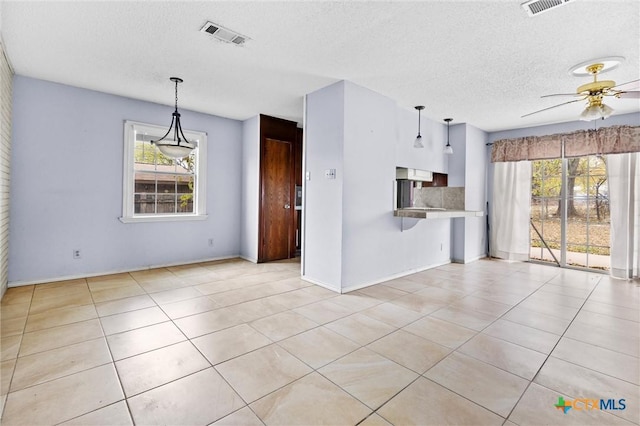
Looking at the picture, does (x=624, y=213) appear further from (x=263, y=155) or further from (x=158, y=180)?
(x=158, y=180)

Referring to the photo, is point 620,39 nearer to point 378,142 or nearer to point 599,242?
point 378,142

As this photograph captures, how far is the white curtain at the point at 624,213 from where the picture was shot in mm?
4578

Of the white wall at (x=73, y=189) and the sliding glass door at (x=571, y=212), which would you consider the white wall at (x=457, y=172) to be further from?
the white wall at (x=73, y=189)

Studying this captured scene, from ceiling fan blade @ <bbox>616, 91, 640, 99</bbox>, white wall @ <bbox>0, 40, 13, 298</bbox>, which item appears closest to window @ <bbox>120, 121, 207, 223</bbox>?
white wall @ <bbox>0, 40, 13, 298</bbox>

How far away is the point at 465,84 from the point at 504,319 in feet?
9.10

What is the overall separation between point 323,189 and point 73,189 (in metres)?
3.39

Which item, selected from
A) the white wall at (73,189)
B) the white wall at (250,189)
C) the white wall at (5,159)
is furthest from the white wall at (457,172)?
the white wall at (5,159)

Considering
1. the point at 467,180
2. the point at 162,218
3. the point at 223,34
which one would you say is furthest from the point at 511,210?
the point at 162,218

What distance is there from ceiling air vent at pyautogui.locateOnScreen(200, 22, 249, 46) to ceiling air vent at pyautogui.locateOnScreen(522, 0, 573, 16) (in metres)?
2.27

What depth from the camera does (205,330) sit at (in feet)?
8.55

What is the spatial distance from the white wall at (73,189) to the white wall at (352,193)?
2.44 metres

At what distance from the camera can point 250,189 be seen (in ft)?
18.2

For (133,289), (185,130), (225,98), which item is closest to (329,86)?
(225,98)

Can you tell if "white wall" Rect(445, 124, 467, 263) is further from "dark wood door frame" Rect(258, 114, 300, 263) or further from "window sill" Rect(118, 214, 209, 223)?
"window sill" Rect(118, 214, 209, 223)
